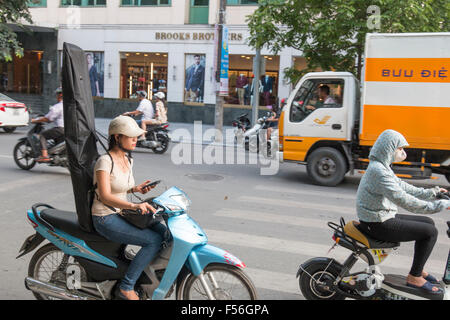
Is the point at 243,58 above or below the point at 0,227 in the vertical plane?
above

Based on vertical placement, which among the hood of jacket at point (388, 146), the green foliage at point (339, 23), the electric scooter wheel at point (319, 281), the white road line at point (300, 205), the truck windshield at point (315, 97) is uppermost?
the green foliage at point (339, 23)

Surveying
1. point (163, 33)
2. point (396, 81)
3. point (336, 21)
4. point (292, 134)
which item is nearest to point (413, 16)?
point (336, 21)

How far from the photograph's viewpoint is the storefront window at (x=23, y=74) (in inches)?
1099

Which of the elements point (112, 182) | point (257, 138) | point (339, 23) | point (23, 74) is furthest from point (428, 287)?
point (23, 74)

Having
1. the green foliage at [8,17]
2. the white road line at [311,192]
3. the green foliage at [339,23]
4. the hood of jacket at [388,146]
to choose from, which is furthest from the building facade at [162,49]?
the hood of jacket at [388,146]

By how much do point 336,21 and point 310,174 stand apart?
4445 mm

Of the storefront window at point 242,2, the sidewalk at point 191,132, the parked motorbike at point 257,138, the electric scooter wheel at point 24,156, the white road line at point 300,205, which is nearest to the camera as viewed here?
the white road line at point 300,205

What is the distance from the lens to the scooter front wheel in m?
3.44

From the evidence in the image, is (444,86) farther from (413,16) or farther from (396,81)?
(413,16)

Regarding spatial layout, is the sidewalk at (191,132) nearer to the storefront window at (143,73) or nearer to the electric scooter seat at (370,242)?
the storefront window at (143,73)

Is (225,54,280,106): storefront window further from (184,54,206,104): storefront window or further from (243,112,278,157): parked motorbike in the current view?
(243,112,278,157): parked motorbike

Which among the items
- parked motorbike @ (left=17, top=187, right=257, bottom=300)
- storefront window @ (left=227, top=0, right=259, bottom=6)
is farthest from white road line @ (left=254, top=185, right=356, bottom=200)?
storefront window @ (left=227, top=0, right=259, bottom=6)

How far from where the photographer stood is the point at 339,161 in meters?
9.71

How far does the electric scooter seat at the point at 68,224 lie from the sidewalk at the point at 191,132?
1107 centimetres
